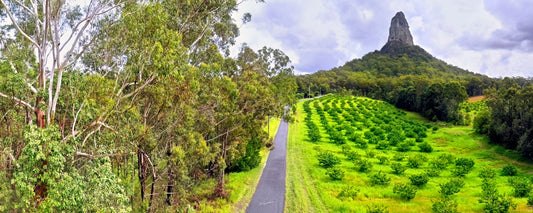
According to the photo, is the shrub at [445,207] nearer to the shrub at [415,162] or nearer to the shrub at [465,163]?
the shrub at [415,162]

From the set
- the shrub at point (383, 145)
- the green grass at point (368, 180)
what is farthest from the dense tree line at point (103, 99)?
the shrub at point (383, 145)

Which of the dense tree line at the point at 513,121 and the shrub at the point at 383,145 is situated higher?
the dense tree line at the point at 513,121

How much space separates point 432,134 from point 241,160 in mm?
39823

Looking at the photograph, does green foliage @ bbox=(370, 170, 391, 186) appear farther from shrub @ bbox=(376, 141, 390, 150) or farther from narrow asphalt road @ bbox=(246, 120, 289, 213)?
shrub @ bbox=(376, 141, 390, 150)

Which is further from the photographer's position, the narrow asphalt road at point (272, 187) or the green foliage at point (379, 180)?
the green foliage at point (379, 180)

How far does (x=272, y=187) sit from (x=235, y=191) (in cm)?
308

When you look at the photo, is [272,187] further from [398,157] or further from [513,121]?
[513,121]

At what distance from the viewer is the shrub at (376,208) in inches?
712

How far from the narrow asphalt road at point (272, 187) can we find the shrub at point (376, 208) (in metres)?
5.63

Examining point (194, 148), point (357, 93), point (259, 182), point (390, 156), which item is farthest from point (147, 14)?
point (357, 93)

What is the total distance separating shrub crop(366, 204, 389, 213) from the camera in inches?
712

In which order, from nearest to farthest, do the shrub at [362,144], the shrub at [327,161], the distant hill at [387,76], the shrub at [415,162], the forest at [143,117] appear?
the forest at [143,117] → the shrub at [327,161] → the shrub at [415,162] → the shrub at [362,144] → the distant hill at [387,76]

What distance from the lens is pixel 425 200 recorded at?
20891 millimetres

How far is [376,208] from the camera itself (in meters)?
18.6
